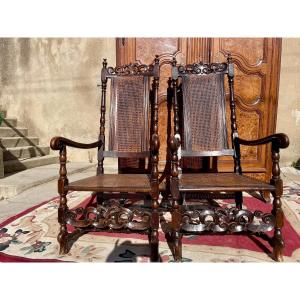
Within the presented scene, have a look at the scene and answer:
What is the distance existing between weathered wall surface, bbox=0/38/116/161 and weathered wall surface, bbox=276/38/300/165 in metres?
2.59

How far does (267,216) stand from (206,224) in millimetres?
351

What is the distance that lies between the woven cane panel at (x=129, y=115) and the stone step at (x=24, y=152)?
2.57m

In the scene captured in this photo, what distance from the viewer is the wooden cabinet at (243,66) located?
259 cm

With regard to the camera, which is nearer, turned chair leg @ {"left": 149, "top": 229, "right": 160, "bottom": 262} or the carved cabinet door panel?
turned chair leg @ {"left": 149, "top": 229, "right": 160, "bottom": 262}

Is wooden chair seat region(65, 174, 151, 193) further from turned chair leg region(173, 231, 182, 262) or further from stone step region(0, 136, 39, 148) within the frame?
stone step region(0, 136, 39, 148)

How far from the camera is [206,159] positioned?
2.66 m

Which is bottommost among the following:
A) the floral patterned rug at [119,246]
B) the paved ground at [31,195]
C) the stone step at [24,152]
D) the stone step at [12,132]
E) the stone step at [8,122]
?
the paved ground at [31,195]

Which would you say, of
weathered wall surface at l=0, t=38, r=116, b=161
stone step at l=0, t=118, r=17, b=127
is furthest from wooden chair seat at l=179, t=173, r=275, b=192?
stone step at l=0, t=118, r=17, b=127

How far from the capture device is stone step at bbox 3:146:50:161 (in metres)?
3.97

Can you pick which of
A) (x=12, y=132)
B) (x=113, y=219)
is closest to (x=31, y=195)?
(x=113, y=219)

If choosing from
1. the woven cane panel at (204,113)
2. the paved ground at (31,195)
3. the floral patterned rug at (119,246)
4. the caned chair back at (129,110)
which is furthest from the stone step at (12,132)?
the woven cane panel at (204,113)

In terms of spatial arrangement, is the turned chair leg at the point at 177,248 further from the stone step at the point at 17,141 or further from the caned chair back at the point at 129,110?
the stone step at the point at 17,141

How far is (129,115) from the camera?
216cm

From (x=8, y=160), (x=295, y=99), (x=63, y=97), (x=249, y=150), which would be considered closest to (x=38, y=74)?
Answer: (x=63, y=97)
